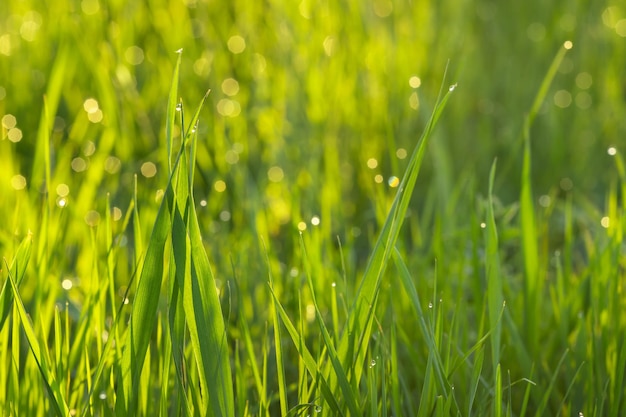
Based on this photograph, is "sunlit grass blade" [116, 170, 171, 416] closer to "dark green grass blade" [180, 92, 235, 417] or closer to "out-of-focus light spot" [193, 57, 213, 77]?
"dark green grass blade" [180, 92, 235, 417]

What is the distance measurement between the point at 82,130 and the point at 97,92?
0.13 meters

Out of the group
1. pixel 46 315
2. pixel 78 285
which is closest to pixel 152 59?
pixel 78 285

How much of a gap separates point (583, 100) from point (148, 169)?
107cm

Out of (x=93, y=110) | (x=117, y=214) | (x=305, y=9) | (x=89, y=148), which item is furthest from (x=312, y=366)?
(x=305, y=9)

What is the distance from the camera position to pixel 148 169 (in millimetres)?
1690

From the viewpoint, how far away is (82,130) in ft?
5.79

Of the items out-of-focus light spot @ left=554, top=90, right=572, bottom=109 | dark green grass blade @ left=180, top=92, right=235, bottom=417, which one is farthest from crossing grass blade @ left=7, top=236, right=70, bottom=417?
out-of-focus light spot @ left=554, top=90, right=572, bottom=109

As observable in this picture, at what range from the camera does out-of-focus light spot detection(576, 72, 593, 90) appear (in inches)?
80.5

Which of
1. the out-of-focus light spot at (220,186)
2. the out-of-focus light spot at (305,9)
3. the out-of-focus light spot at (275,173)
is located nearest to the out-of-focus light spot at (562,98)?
the out-of-focus light spot at (305,9)

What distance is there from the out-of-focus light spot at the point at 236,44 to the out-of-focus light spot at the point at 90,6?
0.33 meters

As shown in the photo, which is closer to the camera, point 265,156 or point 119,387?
point 119,387

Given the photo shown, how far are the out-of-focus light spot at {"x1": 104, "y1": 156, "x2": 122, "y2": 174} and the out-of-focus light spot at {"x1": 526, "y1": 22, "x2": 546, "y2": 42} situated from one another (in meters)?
1.22

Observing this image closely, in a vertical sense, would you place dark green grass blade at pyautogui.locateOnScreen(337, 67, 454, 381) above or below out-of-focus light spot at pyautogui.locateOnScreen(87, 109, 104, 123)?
below

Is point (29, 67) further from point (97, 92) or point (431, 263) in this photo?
point (431, 263)
